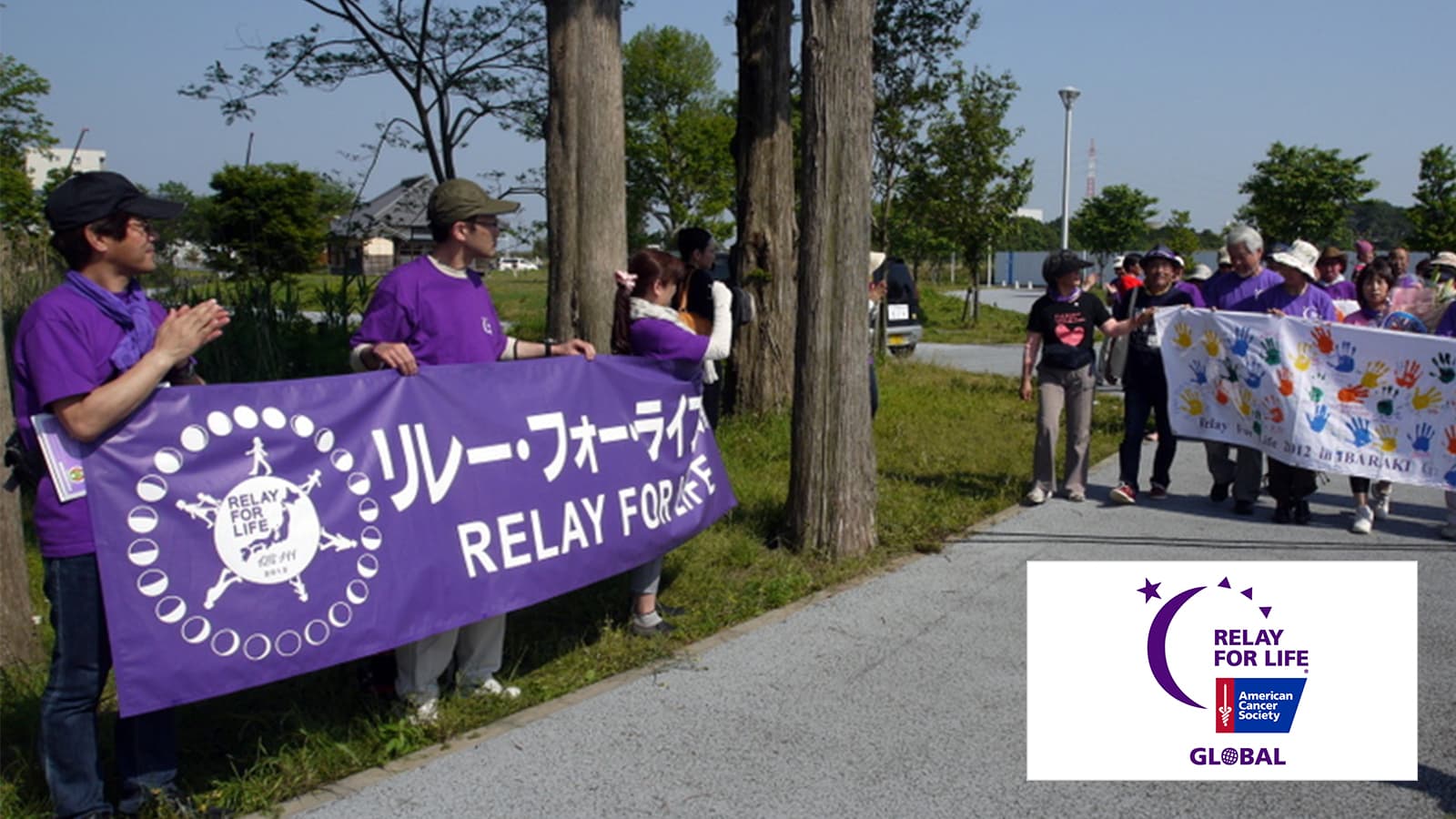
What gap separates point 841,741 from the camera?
4113mm

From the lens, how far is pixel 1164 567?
4504 mm

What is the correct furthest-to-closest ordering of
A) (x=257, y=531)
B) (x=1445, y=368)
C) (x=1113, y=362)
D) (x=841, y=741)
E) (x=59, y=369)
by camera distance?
(x=1113, y=362), (x=1445, y=368), (x=841, y=741), (x=257, y=531), (x=59, y=369)

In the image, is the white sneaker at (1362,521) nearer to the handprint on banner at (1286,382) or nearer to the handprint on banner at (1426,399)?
the handprint on banner at (1426,399)

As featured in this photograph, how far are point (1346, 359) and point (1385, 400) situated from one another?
1.15ft

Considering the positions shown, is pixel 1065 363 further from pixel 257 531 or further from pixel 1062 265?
pixel 257 531

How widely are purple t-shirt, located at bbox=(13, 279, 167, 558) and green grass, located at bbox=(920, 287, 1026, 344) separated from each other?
70.9 ft

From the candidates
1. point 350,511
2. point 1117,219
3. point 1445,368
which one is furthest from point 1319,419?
point 1117,219

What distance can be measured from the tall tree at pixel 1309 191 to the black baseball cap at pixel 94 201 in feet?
121

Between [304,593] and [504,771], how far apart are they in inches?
35.4

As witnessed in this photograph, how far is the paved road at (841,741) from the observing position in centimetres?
361

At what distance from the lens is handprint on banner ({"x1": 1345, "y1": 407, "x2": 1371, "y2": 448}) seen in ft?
24.0

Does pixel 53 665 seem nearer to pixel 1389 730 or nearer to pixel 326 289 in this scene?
pixel 1389 730

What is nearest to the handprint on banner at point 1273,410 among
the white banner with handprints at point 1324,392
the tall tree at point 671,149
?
the white banner with handprints at point 1324,392

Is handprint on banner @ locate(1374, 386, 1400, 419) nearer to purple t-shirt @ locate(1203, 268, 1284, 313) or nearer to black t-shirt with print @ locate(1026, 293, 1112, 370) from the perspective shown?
purple t-shirt @ locate(1203, 268, 1284, 313)
